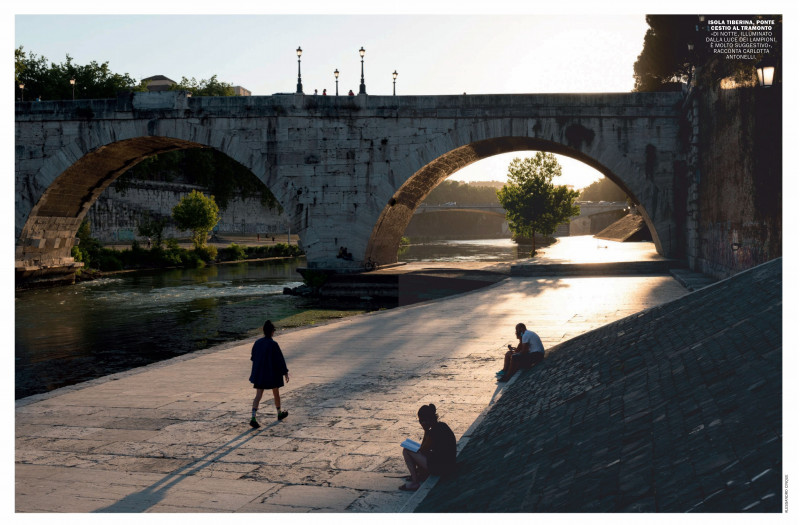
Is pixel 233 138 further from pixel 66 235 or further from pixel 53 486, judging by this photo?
pixel 53 486

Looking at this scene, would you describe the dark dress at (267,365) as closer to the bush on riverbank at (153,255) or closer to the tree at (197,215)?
the bush on riverbank at (153,255)

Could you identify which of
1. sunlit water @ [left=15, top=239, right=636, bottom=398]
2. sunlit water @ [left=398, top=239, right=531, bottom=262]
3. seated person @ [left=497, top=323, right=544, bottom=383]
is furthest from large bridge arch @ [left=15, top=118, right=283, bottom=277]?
seated person @ [left=497, top=323, right=544, bottom=383]

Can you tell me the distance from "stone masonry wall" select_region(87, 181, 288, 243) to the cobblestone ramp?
5301cm

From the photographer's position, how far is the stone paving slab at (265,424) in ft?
18.4

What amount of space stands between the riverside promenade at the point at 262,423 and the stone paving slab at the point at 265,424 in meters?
0.02

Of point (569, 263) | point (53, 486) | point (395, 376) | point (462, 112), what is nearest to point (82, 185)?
point (462, 112)

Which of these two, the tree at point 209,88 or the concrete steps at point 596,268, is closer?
the concrete steps at point 596,268

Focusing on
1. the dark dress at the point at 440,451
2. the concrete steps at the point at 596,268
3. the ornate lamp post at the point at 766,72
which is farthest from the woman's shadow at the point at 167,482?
the concrete steps at the point at 596,268

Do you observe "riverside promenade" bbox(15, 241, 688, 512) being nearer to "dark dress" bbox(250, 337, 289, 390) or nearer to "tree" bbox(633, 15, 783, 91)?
"dark dress" bbox(250, 337, 289, 390)

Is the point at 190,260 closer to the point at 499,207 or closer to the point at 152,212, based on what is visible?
the point at 152,212

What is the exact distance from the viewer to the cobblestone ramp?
11.2 feet

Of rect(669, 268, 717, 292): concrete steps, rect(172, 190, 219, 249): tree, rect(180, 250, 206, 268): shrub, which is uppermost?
rect(172, 190, 219, 249): tree

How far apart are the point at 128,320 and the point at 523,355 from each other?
14956 mm

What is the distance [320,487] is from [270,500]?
1.53ft
